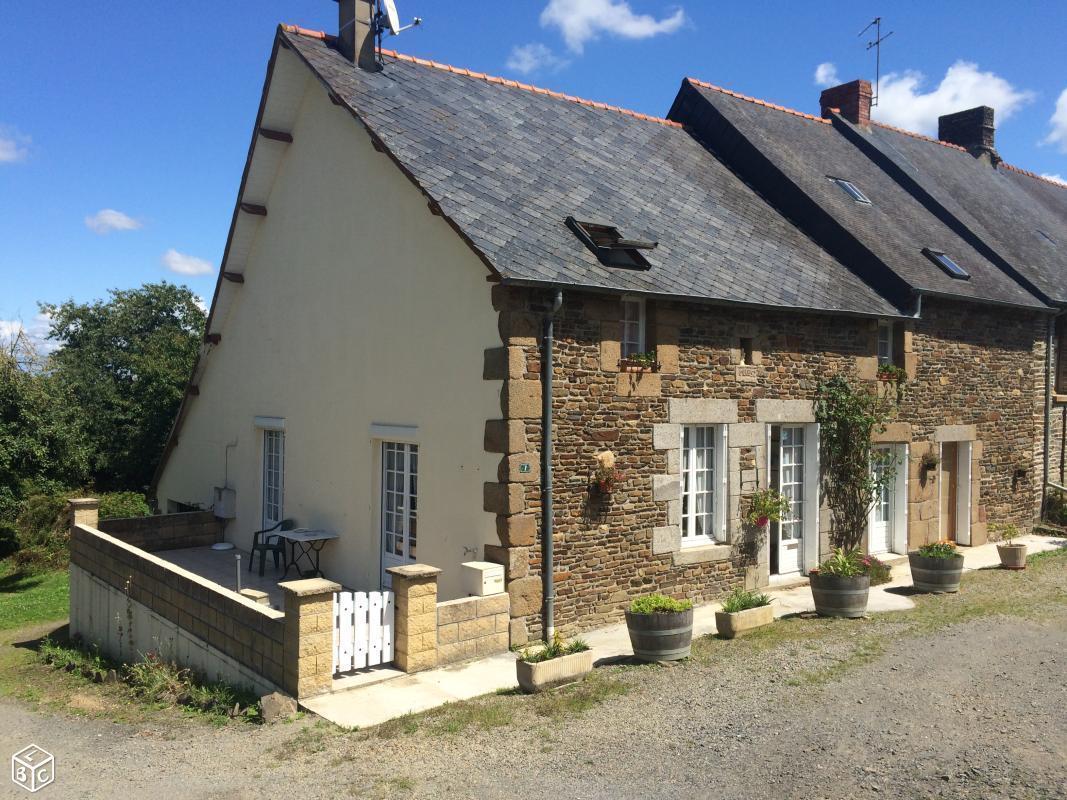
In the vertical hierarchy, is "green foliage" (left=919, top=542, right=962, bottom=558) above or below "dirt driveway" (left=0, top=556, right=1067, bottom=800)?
above

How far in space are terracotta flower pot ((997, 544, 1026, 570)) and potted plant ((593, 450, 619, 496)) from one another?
23.2 feet

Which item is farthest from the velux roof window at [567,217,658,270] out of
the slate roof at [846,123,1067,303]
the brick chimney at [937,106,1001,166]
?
the brick chimney at [937,106,1001,166]

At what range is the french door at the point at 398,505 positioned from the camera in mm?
10453

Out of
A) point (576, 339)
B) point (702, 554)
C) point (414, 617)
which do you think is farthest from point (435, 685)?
point (702, 554)

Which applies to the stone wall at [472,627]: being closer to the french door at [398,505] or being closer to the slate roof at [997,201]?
the french door at [398,505]

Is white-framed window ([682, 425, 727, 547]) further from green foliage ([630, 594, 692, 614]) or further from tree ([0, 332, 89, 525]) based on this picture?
tree ([0, 332, 89, 525])

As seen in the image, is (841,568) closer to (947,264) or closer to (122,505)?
(947,264)

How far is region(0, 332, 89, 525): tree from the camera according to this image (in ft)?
54.4

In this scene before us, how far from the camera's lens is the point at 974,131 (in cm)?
2206

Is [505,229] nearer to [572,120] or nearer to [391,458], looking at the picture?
[391,458]

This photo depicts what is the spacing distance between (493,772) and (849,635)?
502cm

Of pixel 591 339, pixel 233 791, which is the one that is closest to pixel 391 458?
pixel 591 339

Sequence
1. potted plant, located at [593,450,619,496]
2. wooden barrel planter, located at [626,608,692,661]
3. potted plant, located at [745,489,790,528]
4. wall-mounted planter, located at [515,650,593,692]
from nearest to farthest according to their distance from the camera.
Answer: wall-mounted planter, located at [515,650,593,692], wooden barrel planter, located at [626,608,692,661], potted plant, located at [593,450,619,496], potted plant, located at [745,489,790,528]

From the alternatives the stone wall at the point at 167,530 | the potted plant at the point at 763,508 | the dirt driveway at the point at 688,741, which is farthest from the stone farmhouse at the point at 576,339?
the dirt driveway at the point at 688,741
